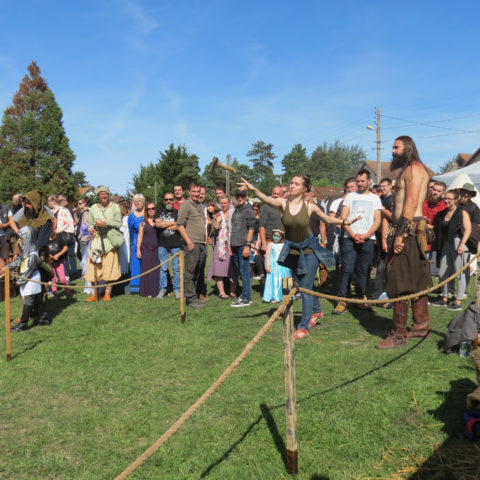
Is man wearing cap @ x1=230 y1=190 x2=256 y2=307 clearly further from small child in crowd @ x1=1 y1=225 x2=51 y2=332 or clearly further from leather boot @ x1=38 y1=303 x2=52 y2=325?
small child in crowd @ x1=1 y1=225 x2=51 y2=332

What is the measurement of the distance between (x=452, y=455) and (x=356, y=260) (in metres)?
4.52

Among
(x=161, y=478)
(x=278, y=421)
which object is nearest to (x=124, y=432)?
(x=161, y=478)

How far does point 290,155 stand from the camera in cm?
11744

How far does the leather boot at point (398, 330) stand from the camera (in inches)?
203

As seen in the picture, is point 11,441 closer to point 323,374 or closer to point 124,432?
point 124,432

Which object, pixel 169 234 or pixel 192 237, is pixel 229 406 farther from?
pixel 169 234

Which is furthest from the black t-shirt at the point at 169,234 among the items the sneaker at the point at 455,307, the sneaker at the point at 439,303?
the sneaker at the point at 455,307

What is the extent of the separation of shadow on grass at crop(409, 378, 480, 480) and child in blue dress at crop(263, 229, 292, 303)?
14.9 feet

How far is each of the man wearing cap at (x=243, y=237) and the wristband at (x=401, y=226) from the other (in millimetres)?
3195

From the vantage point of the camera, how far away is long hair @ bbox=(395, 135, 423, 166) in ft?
16.7

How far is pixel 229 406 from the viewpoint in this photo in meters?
3.80

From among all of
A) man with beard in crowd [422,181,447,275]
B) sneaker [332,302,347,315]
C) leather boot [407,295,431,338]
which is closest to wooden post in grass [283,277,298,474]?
leather boot [407,295,431,338]

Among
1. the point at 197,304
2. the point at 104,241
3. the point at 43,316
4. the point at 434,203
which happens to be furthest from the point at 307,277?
the point at 104,241

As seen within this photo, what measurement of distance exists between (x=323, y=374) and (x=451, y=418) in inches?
52.4
